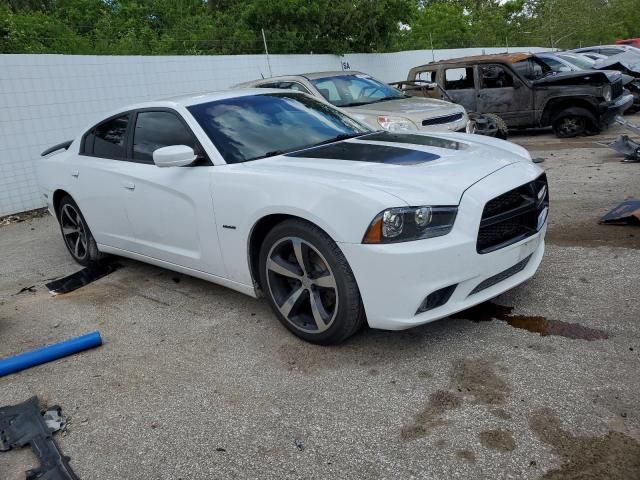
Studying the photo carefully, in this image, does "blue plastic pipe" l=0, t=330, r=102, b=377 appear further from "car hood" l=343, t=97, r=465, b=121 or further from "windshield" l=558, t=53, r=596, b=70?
"windshield" l=558, t=53, r=596, b=70

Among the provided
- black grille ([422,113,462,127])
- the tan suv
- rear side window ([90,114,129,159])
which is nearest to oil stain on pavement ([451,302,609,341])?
rear side window ([90,114,129,159])

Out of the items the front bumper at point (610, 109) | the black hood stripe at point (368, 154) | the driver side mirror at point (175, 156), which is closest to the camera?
the black hood stripe at point (368, 154)

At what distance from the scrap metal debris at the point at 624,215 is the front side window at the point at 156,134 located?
3750 mm

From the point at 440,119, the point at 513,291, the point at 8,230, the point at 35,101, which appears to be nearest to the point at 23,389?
the point at 513,291

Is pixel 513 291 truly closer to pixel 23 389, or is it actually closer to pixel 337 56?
pixel 23 389

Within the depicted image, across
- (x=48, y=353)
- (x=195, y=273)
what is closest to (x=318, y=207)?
(x=195, y=273)

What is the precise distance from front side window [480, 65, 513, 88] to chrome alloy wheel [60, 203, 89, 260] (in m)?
8.43

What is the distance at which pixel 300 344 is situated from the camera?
3.72m

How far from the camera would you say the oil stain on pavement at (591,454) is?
2.35m

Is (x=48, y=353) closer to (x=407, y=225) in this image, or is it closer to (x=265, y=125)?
(x=265, y=125)

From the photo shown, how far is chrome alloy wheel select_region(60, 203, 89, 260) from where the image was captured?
5680 millimetres

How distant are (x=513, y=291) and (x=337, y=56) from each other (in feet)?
47.0

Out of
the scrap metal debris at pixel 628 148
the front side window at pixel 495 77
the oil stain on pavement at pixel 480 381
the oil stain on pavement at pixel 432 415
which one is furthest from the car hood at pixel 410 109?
the oil stain on pavement at pixel 432 415

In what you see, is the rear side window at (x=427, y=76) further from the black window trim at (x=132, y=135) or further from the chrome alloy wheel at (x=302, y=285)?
the chrome alloy wheel at (x=302, y=285)
